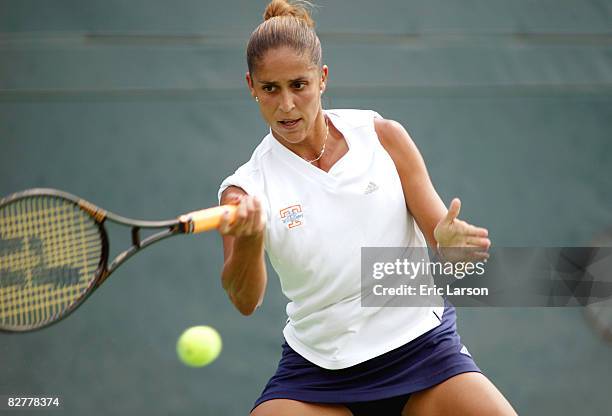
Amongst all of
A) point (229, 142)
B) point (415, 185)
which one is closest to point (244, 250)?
point (415, 185)

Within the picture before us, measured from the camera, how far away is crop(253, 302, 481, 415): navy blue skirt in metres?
2.39

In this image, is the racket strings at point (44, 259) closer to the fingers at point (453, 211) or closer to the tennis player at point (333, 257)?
the tennis player at point (333, 257)

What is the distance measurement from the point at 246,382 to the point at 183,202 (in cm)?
83

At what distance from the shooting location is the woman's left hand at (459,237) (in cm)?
223

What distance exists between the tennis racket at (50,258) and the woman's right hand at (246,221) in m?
0.04

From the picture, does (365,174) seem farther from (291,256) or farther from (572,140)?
(572,140)

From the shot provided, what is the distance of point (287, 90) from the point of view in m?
2.39

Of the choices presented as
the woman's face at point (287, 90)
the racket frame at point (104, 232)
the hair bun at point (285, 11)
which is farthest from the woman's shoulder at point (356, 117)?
the racket frame at point (104, 232)

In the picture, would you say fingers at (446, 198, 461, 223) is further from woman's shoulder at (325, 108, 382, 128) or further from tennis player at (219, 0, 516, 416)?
woman's shoulder at (325, 108, 382, 128)

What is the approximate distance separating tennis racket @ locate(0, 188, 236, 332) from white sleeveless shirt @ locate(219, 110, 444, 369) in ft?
0.79

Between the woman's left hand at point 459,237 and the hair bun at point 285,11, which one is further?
the hair bun at point 285,11

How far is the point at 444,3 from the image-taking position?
4.22 m

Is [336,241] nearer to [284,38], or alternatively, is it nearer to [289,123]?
[289,123]

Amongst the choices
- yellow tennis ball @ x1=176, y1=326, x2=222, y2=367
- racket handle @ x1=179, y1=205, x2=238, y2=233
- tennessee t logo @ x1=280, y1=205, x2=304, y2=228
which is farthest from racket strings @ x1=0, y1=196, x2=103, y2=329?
yellow tennis ball @ x1=176, y1=326, x2=222, y2=367
